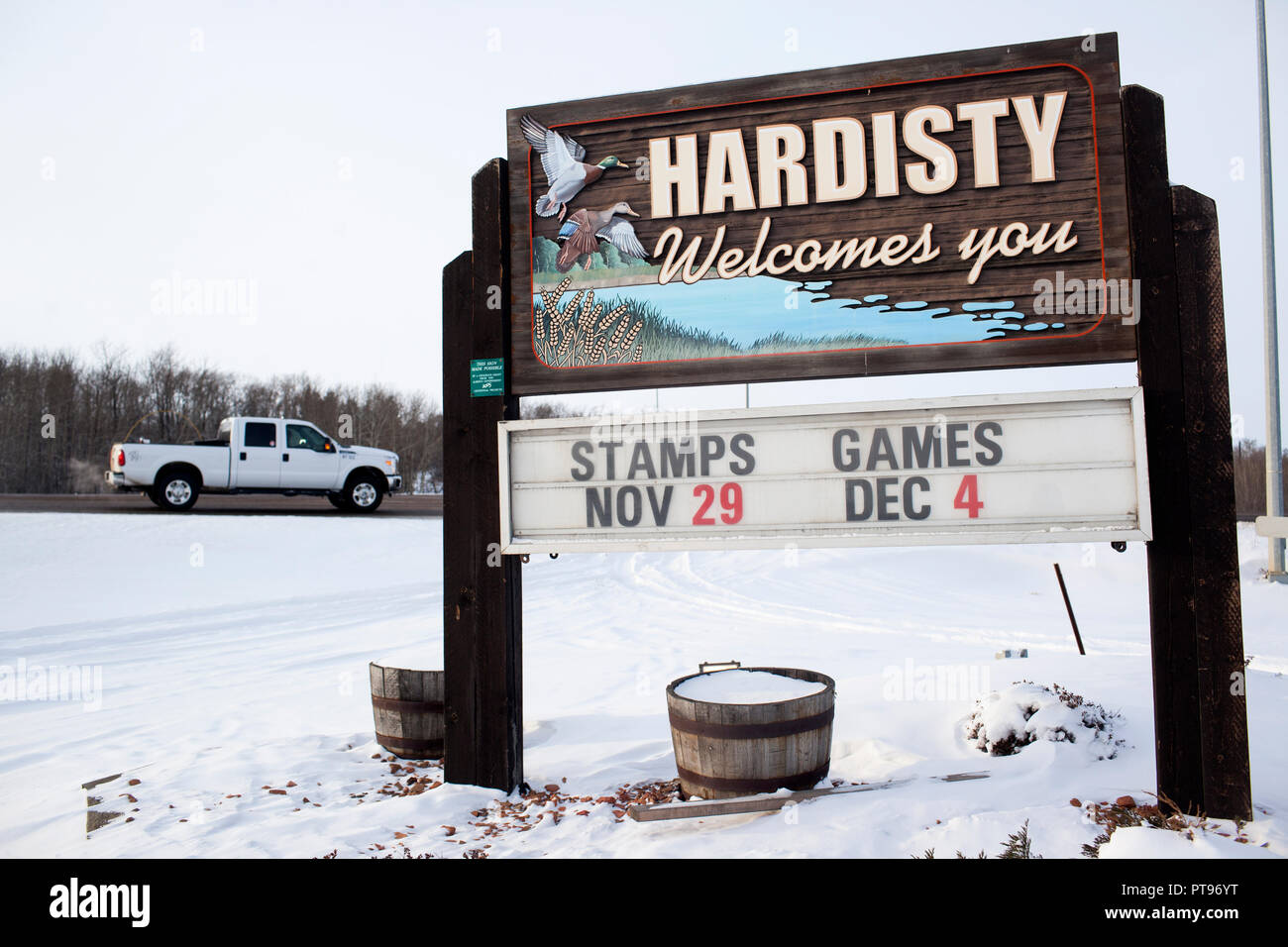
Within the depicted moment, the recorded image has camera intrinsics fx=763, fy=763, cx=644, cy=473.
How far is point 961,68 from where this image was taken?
459 centimetres

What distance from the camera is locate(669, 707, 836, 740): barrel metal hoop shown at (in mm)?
4344

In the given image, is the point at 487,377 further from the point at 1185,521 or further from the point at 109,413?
the point at 109,413

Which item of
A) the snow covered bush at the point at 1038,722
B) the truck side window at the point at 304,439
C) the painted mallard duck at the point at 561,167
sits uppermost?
the painted mallard duck at the point at 561,167

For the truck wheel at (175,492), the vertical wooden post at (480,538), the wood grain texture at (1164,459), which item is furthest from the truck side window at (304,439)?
the wood grain texture at (1164,459)

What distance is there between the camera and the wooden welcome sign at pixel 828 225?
449cm

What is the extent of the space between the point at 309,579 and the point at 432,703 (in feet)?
32.4

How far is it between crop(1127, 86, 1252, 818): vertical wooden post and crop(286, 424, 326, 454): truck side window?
57.9 feet

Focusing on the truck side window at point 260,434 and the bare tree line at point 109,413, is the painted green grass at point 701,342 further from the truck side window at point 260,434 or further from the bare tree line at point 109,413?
the bare tree line at point 109,413

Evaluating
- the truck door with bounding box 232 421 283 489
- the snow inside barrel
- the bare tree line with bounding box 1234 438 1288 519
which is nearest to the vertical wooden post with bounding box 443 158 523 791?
the snow inside barrel

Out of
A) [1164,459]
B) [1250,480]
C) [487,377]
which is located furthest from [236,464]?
[1250,480]

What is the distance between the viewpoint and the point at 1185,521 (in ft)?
13.7

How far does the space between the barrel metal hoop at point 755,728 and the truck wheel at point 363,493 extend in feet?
57.3

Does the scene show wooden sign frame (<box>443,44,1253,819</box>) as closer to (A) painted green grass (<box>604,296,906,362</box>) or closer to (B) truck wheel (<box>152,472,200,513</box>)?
(A) painted green grass (<box>604,296,906,362</box>)

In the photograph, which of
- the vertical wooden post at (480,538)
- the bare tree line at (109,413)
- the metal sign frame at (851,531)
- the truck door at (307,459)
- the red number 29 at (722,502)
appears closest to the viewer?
the metal sign frame at (851,531)
